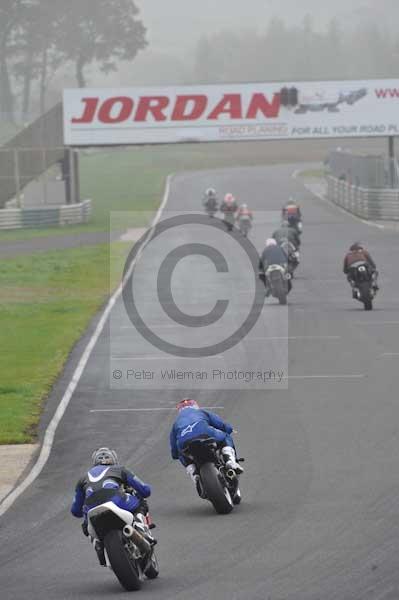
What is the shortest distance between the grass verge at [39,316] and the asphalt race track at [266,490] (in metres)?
0.71

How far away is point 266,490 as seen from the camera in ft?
47.3

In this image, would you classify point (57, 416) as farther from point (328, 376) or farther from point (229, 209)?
point (229, 209)

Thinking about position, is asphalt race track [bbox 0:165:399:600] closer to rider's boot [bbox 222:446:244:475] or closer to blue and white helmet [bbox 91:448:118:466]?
rider's boot [bbox 222:446:244:475]

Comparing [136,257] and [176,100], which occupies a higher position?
[176,100]

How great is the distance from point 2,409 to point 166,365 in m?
4.88

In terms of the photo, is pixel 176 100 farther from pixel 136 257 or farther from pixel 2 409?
pixel 2 409

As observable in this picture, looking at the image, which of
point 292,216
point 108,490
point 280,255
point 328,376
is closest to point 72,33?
point 292,216

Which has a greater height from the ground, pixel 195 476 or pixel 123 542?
pixel 123 542

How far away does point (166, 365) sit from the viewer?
82.1 ft

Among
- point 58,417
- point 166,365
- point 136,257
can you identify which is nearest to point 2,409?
point 58,417

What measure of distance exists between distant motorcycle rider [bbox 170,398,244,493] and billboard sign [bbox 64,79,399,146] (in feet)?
163

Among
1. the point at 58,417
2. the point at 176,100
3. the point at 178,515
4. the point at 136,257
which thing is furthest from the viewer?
the point at 176,100

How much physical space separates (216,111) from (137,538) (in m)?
53.7

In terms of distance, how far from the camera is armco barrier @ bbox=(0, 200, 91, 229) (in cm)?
6234
